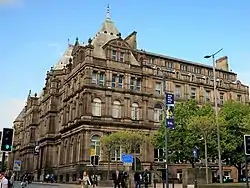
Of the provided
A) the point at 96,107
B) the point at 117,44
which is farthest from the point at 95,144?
the point at 117,44

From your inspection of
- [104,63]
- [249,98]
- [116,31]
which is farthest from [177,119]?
[249,98]

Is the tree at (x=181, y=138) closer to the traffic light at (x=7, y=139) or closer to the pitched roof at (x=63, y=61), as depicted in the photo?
the traffic light at (x=7, y=139)

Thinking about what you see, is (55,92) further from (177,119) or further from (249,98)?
(249,98)

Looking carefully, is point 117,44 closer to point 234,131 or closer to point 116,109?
point 116,109

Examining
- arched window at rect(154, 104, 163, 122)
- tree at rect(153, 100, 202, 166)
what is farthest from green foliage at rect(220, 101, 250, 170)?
arched window at rect(154, 104, 163, 122)

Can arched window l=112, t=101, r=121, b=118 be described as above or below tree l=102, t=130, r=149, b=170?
above

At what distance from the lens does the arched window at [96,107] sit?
60.7 meters

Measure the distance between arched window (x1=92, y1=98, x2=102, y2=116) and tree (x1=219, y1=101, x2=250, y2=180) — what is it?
2027 centimetres

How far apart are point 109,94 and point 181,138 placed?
16.2m

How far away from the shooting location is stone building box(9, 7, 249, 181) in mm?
60328

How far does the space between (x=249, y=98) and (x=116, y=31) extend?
33477mm

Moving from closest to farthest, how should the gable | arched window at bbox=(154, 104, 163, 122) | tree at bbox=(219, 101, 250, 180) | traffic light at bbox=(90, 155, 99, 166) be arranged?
1. traffic light at bbox=(90, 155, 99, 166)
2. tree at bbox=(219, 101, 250, 180)
3. the gable
4. arched window at bbox=(154, 104, 163, 122)

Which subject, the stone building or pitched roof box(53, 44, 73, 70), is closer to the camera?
the stone building

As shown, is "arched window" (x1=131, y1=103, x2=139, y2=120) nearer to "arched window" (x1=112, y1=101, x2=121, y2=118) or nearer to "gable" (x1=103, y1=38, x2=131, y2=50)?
"arched window" (x1=112, y1=101, x2=121, y2=118)
